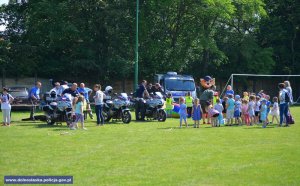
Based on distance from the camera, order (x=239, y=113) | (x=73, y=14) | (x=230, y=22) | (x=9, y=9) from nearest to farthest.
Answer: (x=239, y=113), (x=73, y=14), (x=9, y=9), (x=230, y=22)

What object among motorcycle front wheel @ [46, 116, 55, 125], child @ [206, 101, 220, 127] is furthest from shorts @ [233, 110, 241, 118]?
motorcycle front wheel @ [46, 116, 55, 125]

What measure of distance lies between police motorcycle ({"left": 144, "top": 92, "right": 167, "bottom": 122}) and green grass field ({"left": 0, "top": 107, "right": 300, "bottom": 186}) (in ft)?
18.7

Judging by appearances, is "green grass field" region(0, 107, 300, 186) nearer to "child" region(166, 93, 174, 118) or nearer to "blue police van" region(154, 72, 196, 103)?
"child" region(166, 93, 174, 118)

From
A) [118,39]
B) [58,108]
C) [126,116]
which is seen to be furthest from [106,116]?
[118,39]

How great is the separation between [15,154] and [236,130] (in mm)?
9891

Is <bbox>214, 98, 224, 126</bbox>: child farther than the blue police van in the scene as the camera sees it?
No

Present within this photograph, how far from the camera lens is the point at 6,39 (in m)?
44.3

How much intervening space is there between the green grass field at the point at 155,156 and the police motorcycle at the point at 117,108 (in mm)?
4191

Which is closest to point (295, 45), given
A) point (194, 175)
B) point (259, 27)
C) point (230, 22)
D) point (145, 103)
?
point (259, 27)

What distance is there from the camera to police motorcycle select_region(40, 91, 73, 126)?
21.7 metres

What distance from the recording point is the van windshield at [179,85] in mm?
33031

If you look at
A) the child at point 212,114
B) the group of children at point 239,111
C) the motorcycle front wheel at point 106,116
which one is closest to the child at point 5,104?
the motorcycle front wheel at point 106,116

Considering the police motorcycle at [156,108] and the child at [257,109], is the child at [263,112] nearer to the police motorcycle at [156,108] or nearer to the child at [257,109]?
the child at [257,109]

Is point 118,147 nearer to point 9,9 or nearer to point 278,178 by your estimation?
point 278,178
